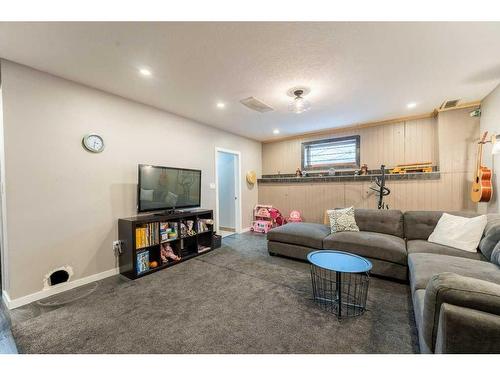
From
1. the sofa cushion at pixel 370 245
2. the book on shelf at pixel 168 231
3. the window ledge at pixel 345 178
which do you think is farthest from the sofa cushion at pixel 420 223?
the book on shelf at pixel 168 231

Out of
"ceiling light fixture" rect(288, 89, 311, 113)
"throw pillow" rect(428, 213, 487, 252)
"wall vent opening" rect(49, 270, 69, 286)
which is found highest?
"ceiling light fixture" rect(288, 89, 311, 113)

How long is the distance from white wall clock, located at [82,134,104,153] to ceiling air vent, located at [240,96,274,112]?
1.97 meters

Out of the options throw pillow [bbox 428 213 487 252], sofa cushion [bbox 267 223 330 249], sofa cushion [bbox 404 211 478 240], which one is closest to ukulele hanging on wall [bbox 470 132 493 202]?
sofa cushion [bbox 404 211 478 240]

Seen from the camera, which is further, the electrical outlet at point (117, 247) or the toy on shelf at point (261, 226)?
the toy on shelf at point (261, 226)

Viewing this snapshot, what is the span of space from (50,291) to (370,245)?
12.2 ft

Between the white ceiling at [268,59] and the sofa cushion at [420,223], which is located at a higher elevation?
the white ceiling at [268,59]

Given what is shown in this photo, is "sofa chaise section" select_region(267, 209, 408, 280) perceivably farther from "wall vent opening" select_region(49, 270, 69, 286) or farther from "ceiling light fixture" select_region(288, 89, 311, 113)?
"wall vent opening" select_region(49, 270, 69, 286)

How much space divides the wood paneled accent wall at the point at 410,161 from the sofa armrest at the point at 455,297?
336cm

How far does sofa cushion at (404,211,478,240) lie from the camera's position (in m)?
2.73

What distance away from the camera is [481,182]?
9.39 ft

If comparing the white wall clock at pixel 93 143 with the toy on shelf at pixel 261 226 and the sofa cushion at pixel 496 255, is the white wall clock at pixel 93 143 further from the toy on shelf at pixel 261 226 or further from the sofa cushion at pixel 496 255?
the sofa cushion at pixel 496 255

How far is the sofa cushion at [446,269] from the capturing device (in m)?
1.61
